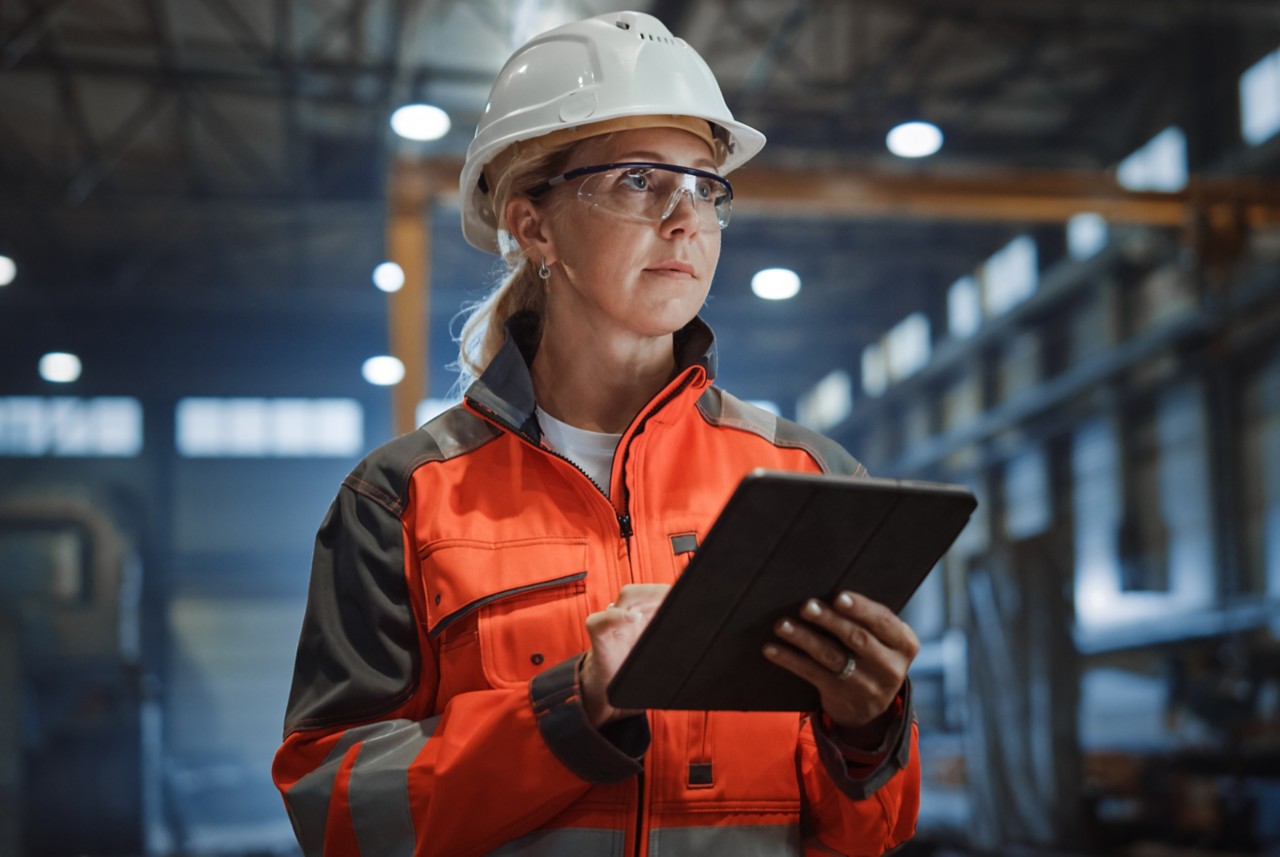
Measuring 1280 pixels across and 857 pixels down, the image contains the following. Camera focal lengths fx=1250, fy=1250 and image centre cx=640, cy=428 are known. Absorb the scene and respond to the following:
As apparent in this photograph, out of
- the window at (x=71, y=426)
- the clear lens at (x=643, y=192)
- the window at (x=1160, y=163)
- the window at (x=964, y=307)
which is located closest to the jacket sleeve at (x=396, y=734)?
the clear lens at (x=643, y=192)

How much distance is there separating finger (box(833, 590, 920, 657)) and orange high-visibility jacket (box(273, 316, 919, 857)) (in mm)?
162

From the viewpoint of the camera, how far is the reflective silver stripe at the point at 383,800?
1.50 metres

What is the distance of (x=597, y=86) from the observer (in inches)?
70.5

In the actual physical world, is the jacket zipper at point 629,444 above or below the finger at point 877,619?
above

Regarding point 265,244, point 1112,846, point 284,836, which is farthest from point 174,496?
point 1112,846

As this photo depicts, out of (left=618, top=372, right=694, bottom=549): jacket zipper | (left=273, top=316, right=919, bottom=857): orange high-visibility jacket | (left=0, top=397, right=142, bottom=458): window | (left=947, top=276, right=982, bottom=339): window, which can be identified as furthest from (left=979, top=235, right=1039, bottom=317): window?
(left=273, top=316, right=919, bottom=857): orange high-visibility jacket

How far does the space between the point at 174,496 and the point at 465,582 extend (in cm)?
1994

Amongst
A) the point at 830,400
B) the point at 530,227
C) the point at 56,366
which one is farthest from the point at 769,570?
the point at 56,366

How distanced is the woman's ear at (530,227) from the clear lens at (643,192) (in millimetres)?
116

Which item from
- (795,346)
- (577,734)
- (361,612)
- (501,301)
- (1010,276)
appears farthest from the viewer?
(795,346)

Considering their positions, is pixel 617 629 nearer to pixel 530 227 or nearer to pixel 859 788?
pixel 859 788

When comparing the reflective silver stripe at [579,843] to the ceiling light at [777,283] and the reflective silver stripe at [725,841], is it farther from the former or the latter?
the ceiling light at [777,283]

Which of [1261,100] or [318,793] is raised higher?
[1261,100]

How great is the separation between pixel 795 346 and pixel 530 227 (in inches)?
750
